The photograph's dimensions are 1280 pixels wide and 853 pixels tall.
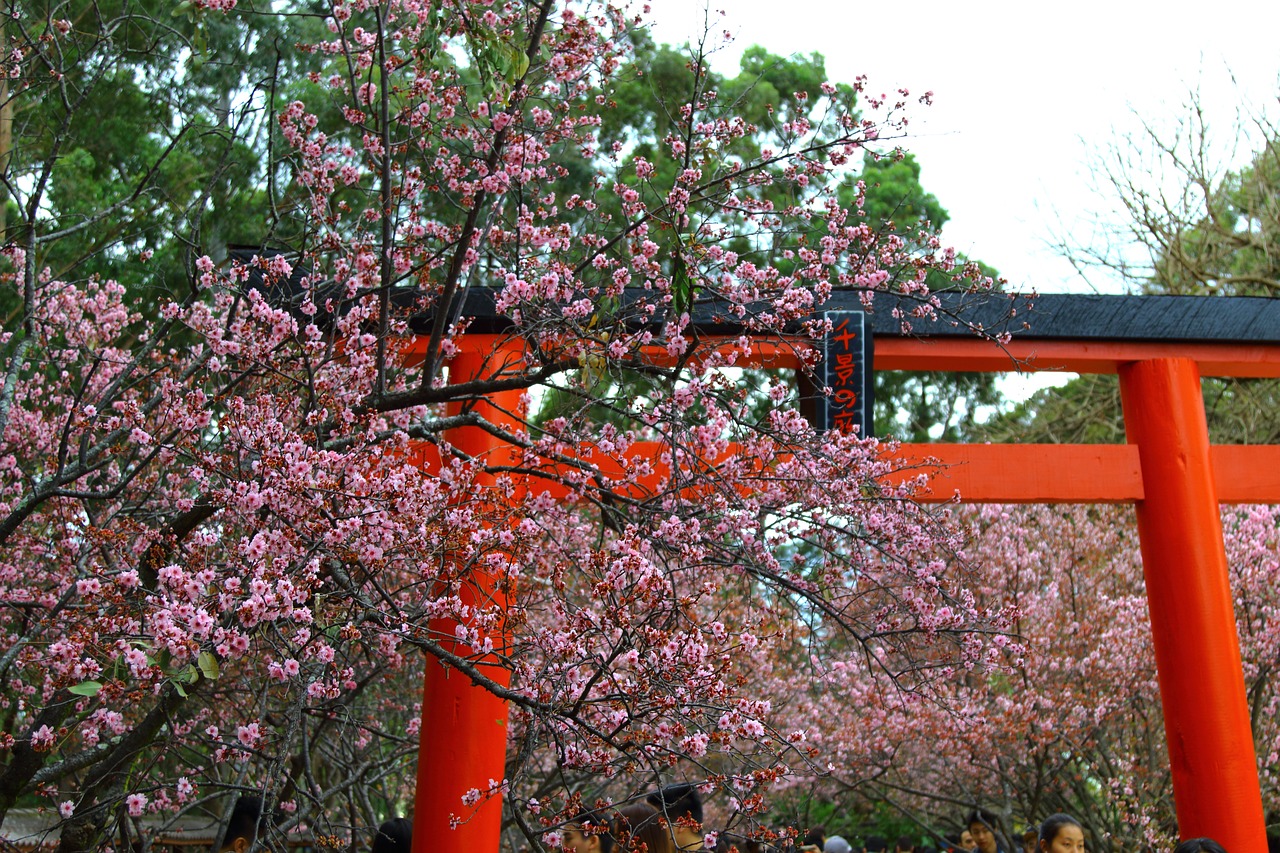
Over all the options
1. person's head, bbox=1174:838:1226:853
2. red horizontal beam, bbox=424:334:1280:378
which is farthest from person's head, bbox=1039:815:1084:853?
red horizontal beam, bbox=424:334:1280:378

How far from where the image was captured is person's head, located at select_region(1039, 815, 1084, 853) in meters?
4.40

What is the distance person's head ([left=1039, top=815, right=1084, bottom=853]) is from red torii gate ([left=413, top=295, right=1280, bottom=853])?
2061 mm

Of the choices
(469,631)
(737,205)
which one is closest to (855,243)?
(737,205)

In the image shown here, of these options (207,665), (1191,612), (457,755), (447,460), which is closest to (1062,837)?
(1191,612)

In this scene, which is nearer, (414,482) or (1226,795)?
(414,482)

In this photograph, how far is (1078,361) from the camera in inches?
264

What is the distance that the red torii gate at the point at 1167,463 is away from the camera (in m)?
6.18

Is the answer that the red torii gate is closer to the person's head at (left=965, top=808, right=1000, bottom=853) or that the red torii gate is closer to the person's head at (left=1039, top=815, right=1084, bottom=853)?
the person's head at (left=965, top=808, right=1000, bottom=853)

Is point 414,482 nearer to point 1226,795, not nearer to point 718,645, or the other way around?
point 718,645

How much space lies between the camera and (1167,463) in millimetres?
6633

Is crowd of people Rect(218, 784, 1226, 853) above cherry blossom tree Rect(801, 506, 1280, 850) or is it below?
below

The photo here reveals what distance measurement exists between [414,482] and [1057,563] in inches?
301

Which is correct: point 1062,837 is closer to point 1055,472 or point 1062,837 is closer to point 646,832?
point 646,832

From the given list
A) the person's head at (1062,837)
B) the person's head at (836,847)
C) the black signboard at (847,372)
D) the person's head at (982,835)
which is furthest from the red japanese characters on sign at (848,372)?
A: the person's head at (982,835)
